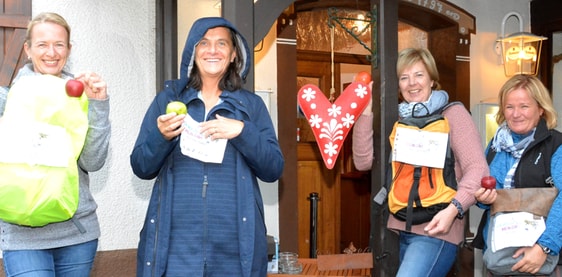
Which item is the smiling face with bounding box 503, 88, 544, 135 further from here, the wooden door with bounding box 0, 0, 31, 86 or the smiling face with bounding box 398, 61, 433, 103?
the wooden door with bounding box 0, 0, 31, 86

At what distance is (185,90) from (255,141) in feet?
1.29

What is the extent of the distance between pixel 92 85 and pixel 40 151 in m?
0.33

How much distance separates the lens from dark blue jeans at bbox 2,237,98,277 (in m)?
2.23

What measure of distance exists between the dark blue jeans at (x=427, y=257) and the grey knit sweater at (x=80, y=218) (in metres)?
1.31

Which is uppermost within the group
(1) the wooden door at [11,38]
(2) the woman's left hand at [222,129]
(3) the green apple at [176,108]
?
(1) the wooden door at [11,38]

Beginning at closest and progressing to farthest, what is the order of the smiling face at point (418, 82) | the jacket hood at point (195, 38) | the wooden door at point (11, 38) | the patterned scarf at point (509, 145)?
the jacket hood at point (195, 38)
the patterned scarf at point (509, 145)
the smiling face at point (418, 82)
the wooden door at point (11, 38)

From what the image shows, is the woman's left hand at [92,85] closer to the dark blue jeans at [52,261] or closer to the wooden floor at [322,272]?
the dark blue jeans at [52,261]

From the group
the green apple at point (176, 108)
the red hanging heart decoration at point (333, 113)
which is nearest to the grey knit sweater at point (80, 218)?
the green apple at point (176, 108)

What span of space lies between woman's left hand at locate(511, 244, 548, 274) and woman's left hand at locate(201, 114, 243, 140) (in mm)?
1324

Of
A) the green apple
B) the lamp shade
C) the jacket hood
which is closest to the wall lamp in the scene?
the lamp shade

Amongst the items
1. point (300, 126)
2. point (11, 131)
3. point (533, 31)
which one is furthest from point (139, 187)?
point (533, 31)

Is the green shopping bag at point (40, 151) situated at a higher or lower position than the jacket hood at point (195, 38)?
lower

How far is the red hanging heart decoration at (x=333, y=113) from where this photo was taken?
122 inches

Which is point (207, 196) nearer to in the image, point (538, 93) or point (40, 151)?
point (40, 151)
